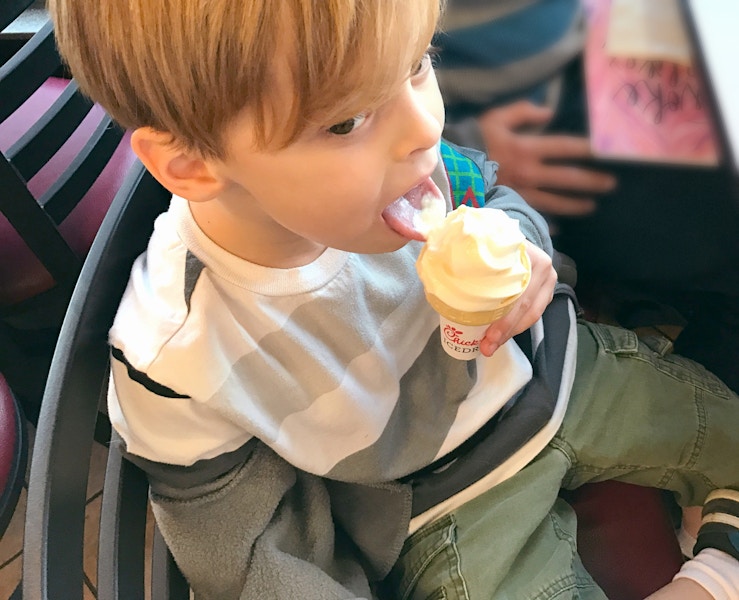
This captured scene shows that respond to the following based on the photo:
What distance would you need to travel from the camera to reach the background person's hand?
3.10ft

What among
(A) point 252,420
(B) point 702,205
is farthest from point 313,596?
(B) point 702,205

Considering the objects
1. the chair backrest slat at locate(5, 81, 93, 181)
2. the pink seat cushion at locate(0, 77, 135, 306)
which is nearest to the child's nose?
the chair backrest slat at locate(5, 81, 93, 181)

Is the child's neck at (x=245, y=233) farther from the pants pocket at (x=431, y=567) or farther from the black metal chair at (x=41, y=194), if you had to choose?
the black metal chair at (x=41, y=194)

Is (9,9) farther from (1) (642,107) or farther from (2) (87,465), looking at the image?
(1) (642,107)

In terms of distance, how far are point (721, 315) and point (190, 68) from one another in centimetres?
84

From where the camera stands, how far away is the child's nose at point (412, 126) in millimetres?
534

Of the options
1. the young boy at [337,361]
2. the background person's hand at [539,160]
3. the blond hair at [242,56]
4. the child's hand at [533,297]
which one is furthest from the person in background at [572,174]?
the blond hair at [242,56]

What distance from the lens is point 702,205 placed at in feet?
2.74

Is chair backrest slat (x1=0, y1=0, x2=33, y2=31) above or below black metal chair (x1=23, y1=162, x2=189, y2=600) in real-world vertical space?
above

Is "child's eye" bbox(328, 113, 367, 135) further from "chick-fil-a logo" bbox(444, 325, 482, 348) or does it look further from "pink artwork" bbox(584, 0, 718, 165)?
"pink artwork" bbox(584, 0, 718, 165)

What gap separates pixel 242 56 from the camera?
17.9 inches

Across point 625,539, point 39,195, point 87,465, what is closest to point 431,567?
point 625,539

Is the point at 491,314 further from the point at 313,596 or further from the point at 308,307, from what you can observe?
the point at 313,596

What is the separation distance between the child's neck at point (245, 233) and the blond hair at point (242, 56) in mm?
117
